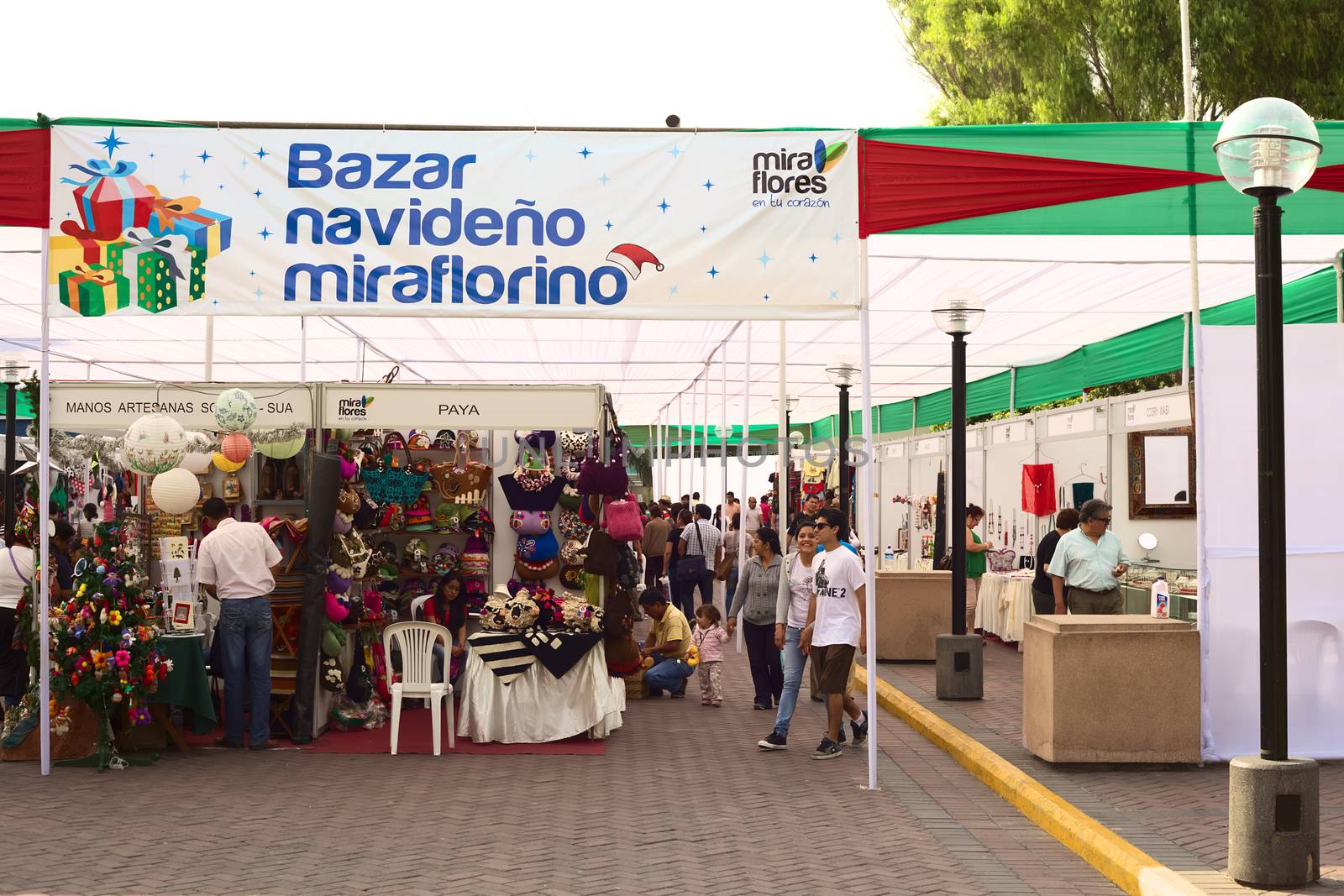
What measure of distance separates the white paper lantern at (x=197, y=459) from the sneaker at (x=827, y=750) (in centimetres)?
519

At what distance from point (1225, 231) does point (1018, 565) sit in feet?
29.6

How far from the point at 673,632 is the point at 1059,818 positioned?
5.70 meters

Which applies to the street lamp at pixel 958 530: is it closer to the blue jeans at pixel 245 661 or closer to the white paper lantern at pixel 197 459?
the blue jeans at pixel 245 661

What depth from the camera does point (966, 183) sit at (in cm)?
834

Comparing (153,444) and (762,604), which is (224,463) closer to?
(153,444)

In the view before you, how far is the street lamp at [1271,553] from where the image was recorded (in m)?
5.74

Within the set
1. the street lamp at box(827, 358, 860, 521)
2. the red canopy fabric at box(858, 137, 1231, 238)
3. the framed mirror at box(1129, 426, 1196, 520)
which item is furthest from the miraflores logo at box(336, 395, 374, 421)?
the framed mirror at box(1129, 426, 1196, 520)

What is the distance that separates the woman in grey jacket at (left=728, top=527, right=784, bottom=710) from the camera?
1110 centimetres

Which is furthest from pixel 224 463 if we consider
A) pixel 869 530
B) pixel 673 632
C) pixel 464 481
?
pixel 869 530

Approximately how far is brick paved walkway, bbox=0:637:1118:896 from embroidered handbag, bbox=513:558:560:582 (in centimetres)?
200

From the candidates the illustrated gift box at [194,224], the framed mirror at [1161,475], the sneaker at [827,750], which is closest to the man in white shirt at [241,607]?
the illustrated gift box at [194,224]

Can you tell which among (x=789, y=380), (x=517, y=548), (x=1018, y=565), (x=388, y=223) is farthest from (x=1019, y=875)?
(x=789, y=380)

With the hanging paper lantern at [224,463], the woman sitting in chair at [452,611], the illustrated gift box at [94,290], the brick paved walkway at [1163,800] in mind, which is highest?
the illustrated gift box at [94,290]

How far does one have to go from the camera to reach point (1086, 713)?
839cm
